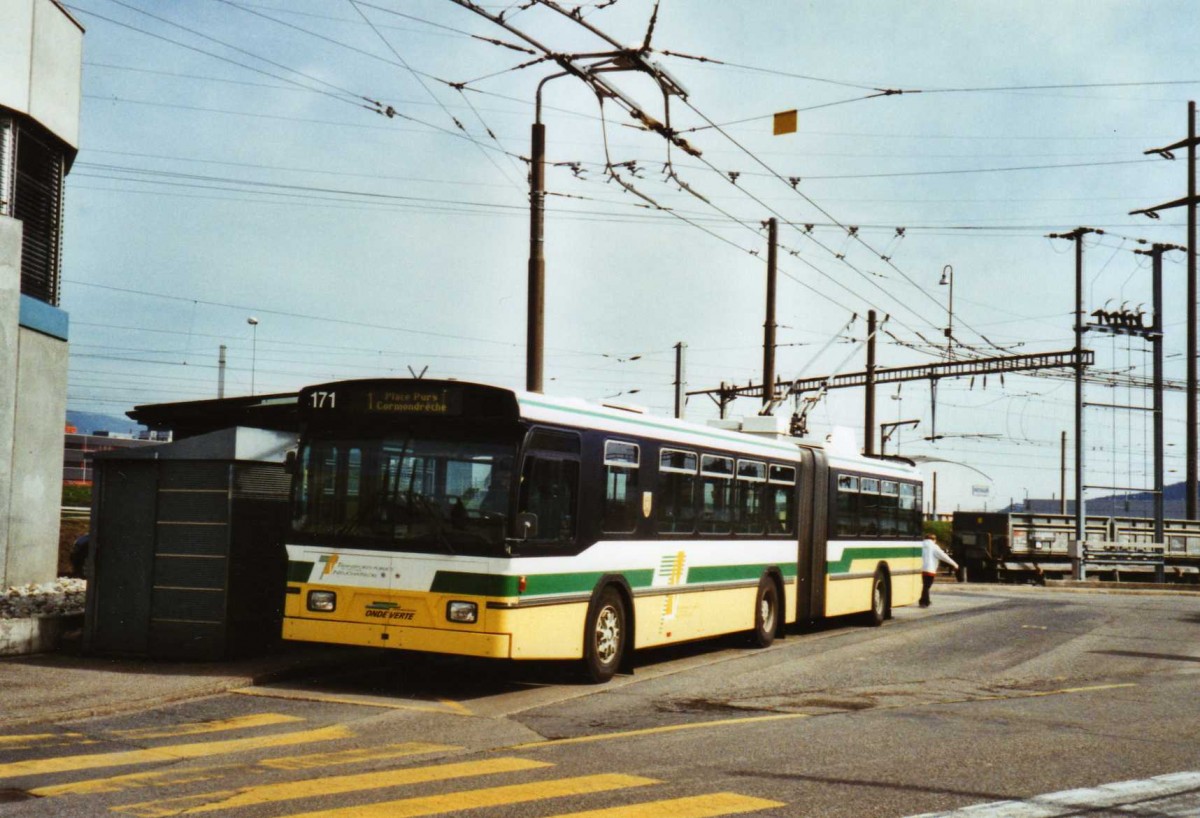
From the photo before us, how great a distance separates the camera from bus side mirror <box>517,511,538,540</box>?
11.8 meters

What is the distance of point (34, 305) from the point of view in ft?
60.8

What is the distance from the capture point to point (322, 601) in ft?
39.9

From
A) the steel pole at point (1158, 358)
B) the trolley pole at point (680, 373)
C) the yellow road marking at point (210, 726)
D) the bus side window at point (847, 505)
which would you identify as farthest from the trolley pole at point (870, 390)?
the yellow road marking at point (210, 726)

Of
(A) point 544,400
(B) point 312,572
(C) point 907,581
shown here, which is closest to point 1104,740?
(A) point 544,400

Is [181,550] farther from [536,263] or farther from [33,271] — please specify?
[33,271]

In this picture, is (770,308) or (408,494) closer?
(408,494)

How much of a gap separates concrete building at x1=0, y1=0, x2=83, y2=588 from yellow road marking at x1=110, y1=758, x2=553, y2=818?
11.7 metres

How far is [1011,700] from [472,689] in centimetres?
521

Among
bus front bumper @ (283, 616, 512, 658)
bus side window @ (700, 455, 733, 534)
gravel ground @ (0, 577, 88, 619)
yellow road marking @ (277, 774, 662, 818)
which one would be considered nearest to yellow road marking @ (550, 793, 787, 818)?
yellow road marking @ (277, 774, 662, 818)

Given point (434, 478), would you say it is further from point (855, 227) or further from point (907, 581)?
point (855, 227)

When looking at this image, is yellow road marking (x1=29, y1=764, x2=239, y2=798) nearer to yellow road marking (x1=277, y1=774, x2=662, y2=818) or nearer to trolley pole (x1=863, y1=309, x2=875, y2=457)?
yellow road marking (x1=277, y1=774, x2=662, y2=818)

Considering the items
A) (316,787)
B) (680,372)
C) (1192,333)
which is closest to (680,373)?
(680,372)

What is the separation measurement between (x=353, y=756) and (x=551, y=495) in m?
4.19

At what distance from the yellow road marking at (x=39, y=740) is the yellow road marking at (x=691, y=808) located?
13.1 ft
